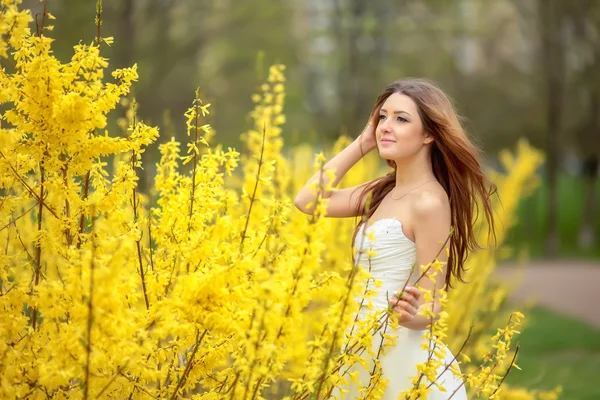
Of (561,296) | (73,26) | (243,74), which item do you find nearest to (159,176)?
(561,296)

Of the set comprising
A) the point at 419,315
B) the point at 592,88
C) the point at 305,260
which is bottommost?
the point at 419,315

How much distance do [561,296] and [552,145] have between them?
4949mm

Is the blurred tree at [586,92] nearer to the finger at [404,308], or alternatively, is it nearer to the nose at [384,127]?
the nose at [384,127]

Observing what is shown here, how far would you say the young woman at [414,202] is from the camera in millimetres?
2914

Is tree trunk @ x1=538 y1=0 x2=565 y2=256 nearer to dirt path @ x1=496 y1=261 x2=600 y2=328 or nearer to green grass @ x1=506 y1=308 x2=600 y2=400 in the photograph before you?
dirt path @ x1=496 y1=261 x2=600 y2=328

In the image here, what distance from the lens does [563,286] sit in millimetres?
14492

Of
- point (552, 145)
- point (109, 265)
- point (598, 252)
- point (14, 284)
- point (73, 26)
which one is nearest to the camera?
point (109, 265)

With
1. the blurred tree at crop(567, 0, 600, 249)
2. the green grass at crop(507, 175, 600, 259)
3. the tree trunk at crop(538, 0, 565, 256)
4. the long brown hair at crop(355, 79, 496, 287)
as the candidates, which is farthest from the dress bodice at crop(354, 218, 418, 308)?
the blurred tree at crop(567, 0, 600, 249)

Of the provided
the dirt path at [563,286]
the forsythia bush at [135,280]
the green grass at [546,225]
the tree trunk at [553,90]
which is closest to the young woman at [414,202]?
the forsythia bush at [135,280]

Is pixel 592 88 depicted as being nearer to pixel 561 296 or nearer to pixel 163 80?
pixel 561 296

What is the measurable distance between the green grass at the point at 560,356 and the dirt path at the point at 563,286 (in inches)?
16.9

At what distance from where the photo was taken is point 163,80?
57.8 feet

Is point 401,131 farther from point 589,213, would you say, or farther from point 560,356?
point 589,213

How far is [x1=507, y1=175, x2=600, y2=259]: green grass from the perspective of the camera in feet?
62.8
